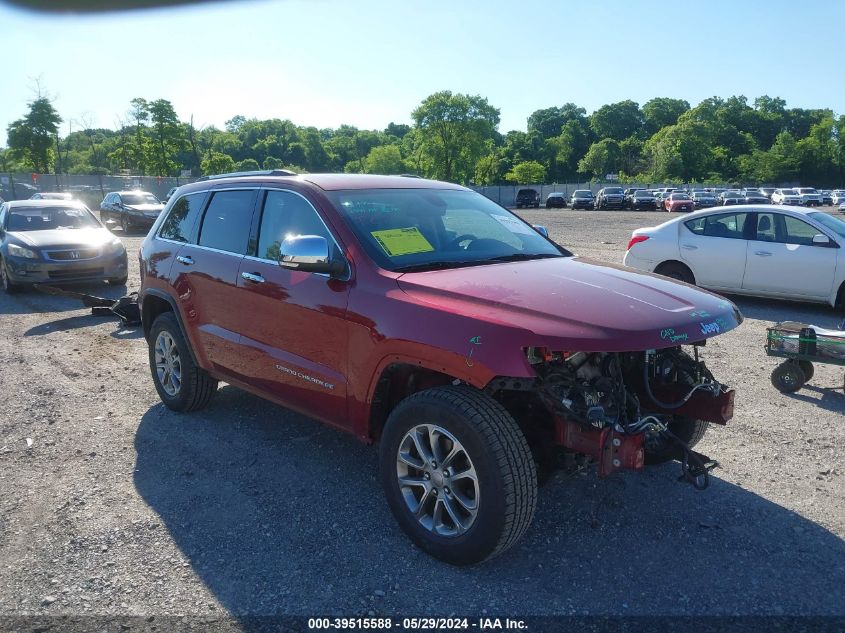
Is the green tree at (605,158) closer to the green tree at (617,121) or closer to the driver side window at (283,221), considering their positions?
the green tree at (617,121)

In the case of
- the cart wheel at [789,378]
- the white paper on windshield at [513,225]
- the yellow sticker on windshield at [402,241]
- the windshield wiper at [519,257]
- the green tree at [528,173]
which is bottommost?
the cart wheel at [789,378]

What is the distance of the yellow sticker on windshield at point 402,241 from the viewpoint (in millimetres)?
3762

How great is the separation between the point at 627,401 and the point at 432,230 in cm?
155

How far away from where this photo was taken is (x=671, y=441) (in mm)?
3379

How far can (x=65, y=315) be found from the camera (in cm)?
982

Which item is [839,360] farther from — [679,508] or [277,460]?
[277,460]

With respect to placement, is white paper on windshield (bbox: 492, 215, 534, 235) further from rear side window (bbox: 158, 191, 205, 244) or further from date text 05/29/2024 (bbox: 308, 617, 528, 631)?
date text 05/29/2024 (bbox: 308, 617, 528, 631)

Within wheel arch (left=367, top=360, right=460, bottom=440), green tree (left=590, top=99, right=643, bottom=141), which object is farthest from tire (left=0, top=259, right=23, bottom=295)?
green tree (left=590, top=99, right=643, bottom=141)

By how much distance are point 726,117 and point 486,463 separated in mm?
147294

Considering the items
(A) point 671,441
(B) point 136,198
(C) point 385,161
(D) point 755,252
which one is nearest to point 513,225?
(A) point 671,441

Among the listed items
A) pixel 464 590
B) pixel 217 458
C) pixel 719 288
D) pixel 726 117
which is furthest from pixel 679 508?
pixel 726 117

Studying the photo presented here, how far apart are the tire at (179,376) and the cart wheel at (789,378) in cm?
479

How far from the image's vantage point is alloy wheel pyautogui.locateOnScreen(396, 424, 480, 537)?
3.14 m

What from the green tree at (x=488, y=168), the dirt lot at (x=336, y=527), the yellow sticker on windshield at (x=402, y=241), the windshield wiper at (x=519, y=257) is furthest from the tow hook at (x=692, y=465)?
the green tree at (x=488, y=168)
